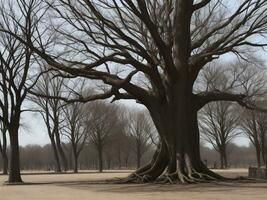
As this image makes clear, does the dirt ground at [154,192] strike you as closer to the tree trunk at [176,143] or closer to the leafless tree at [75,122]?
the tree trunk at [176,143]

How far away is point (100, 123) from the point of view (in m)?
77.6

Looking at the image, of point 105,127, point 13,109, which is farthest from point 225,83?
point 13,109

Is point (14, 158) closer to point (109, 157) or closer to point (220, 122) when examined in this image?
point (220, 122)

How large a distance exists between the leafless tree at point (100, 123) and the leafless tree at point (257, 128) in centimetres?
1958

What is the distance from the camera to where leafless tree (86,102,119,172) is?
3024 inches

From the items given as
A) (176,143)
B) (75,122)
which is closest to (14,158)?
(176,143)

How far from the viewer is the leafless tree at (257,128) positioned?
68.6 metres

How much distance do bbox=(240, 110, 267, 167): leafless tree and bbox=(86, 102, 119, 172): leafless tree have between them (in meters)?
19.6

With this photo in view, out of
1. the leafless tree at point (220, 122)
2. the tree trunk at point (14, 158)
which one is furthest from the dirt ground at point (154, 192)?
the leafless tree at point (220, 122)

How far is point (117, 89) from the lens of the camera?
93.8 feet

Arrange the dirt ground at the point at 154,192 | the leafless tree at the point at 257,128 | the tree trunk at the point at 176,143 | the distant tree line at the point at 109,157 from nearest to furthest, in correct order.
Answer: the dirt ground at the point at 154,192 → the tree trunk at the point at 176,143 → the leafless tree at the point at 257,128 → the distant tree line at the point at 109,157

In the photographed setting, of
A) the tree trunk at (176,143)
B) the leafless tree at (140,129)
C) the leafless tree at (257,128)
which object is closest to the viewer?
the tree trunk at (176,143)

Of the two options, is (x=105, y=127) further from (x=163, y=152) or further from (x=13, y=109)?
(x=163, y=152)

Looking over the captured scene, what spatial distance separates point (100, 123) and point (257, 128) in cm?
2260
